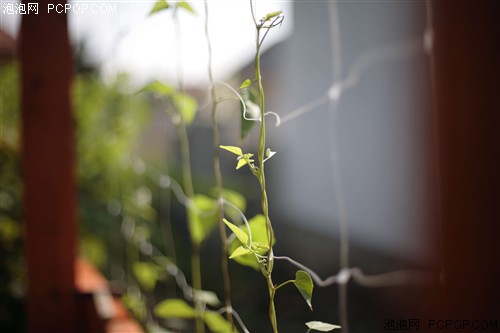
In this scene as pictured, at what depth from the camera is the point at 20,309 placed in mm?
1896

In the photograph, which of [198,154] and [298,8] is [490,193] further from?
[198,154]

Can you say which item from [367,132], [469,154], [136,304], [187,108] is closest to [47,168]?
[136,304]

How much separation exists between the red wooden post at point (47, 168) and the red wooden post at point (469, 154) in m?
0.89

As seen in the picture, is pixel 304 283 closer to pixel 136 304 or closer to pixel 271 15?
pixel 271 15

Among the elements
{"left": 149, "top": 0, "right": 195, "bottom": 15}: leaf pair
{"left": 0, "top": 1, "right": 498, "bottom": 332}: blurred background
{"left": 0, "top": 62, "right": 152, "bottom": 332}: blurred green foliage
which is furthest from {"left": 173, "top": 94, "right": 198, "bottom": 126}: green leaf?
{"left": 0, "top": 62, "right": 152, "bottom": 332}: blurred green foliage

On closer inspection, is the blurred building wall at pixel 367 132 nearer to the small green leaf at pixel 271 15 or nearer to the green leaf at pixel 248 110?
the green leaf at pixel 248 110

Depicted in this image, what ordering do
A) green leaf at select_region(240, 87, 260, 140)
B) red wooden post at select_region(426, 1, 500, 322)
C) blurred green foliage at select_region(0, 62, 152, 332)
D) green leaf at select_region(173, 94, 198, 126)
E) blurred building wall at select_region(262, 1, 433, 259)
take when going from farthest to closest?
blurred building wall at select_region(262, 1, 433, 259) → blurred green foliage at select_region(0, 62, 152, 332) → green leaf at select_region(173, 94, 198, 126) → green leaf at select_region(240, 87, 260, 140) → red wooden post at select_region(426, 1, 500, 322)

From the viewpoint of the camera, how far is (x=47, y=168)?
41.9 inches

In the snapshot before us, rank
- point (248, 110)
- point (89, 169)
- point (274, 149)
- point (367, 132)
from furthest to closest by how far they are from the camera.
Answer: point (367, 132)
point (89, 169)
point (274, 149)
point (248, 110)

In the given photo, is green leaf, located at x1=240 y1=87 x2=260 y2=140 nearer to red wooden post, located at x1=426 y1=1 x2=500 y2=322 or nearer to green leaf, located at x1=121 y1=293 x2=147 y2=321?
red wooden post, located at x1=426 y1=1 x2=500 y2=322

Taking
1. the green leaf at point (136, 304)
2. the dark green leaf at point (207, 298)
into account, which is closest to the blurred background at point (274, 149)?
the green leaf at point (136, 304)

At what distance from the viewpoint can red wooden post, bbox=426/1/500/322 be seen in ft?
1.06

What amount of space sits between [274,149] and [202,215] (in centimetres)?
15

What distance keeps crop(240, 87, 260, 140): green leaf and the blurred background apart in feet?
0.07
